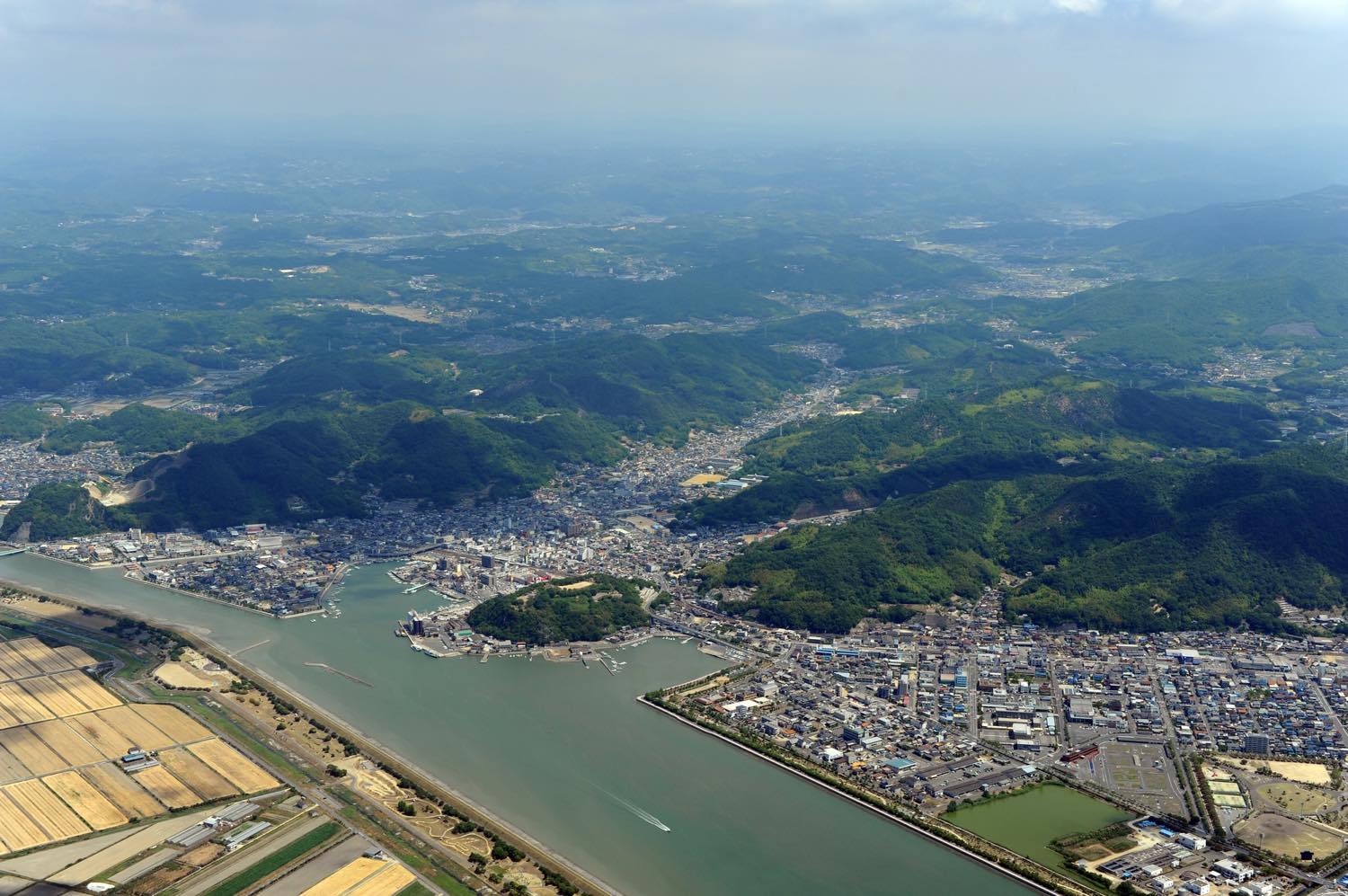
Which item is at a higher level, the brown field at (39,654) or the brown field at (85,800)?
the brown field at (85,800)

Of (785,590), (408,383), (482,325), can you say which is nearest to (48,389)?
(408,383)

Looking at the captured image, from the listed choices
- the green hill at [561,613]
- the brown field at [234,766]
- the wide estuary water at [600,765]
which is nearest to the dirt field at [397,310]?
the wide estuary water at [600,765]

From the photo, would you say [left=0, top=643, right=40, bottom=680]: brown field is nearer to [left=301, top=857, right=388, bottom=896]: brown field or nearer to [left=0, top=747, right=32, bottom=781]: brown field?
[left=0, top=747, right=32, bottom=781]: brown field

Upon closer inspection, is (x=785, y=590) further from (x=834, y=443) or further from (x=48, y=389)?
(x=48, y=389)

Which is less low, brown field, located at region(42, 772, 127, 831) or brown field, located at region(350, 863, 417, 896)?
brown field, located at region(350, 863, 417, 896)

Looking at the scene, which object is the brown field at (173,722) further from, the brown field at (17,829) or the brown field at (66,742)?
the brown field at (17,829)

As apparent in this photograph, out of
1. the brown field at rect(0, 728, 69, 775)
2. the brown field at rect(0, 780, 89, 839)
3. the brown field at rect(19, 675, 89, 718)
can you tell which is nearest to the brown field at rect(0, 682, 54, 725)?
the brown field at rect(19, 675, 89, 718)
